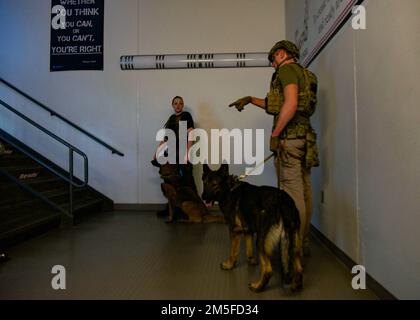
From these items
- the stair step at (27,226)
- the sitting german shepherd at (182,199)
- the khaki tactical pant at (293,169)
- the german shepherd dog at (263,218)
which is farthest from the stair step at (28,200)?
the khaki tactical pant at (293,169)

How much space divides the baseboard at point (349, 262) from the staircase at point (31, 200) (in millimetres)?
2604

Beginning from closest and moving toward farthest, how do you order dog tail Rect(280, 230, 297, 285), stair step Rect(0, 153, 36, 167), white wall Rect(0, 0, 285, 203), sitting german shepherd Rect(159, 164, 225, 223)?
1. dog tail Rect(280, 230, 297, 285)
2. sitting german shepherd Rect(159, 164, 225, 223)
3. stair step Rect(0, 153, 36, 167)
4. white wall Rect(0, 0, 285, 203)

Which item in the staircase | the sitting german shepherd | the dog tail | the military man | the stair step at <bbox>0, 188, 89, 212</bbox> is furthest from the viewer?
the sitting german shepherd

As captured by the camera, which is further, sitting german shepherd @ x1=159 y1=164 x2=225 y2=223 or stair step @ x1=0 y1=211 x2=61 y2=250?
sitting german shepherd @ x1=159 y1=164 x2=225 y2=223

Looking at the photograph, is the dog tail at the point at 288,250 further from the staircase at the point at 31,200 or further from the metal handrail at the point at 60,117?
the metal handrail at the point at 60,117

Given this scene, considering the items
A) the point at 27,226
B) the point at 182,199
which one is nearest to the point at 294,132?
the point at 182,199

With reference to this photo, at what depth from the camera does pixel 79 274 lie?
1.86 meters

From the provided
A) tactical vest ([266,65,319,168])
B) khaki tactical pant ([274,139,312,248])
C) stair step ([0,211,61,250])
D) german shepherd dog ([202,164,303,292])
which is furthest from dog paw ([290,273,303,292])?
stair step ([0,211,61,250])

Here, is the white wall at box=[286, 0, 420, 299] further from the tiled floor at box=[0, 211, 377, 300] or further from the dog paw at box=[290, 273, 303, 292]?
the dog paw at box=[290, 273, 303, 292]

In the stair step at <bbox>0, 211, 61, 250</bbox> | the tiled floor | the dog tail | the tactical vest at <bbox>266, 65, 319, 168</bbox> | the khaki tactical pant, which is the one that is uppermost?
the tactical vest at <bbox>266, 65, 319, 168</bbox>

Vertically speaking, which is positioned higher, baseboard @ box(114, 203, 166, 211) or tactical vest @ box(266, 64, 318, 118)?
tactical vest @ box(266, 64, 318, 118)

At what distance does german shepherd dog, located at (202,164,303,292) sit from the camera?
4.83ft

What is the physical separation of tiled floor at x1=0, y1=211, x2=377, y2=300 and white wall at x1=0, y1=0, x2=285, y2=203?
5.16 feet
